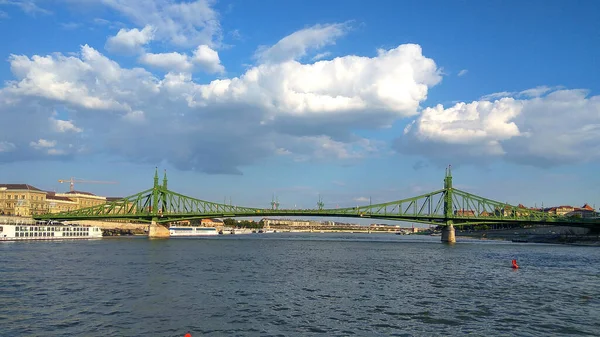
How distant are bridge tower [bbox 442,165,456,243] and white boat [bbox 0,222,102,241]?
91350 mm

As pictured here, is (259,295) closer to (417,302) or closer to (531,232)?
(417,302)

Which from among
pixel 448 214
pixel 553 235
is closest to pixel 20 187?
pixel 448 214

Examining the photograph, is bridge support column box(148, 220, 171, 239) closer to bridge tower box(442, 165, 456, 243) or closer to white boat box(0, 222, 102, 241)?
white boat box(0, 222, 102, 241)

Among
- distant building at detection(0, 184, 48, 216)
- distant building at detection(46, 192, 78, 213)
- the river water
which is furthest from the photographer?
distant building at detection(46, 192, 78, 213)

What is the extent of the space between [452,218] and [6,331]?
116969 mm

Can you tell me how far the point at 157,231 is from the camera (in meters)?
136

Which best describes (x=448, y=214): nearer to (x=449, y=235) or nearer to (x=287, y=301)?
(x=449, y=235)

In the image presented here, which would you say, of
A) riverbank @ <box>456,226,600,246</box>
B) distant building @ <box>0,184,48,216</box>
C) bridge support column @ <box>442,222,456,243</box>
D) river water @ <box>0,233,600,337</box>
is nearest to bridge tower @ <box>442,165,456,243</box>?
bridge support column @ <box>442,222,456,243</box>

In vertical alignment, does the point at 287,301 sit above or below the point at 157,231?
above

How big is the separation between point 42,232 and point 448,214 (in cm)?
10073

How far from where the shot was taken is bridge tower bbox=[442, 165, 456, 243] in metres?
128

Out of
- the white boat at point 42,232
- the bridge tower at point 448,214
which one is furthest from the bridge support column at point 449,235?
the white boat at point 42,232

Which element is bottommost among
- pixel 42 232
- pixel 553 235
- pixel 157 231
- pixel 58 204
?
pixel 553 235

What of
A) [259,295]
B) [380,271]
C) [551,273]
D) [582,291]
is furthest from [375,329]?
[551,273]
